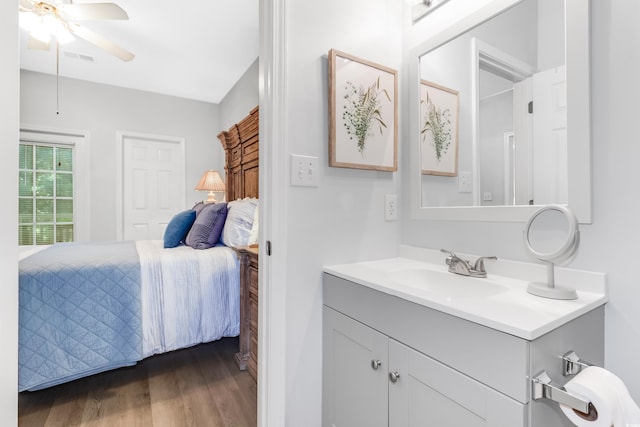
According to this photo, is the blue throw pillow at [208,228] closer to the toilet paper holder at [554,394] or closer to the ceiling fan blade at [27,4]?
the ceiling fan blade at [27,4]

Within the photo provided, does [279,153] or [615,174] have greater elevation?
[279,153]

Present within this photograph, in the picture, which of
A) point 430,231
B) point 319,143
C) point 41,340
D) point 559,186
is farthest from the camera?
point 41,340

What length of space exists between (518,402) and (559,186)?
0.70 meters

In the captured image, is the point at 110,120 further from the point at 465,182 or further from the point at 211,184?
the point at 465,182

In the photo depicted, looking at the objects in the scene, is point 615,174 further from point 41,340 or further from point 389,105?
point 41,340

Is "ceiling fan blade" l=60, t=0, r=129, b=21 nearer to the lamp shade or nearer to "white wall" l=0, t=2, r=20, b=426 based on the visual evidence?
"white wall" l=0, t=2, r=20, b=426

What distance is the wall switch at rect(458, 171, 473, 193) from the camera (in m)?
1.32

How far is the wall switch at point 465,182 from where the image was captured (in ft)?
4.33

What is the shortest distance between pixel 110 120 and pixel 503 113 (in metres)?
4.37

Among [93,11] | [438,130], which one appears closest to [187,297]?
[438,130]

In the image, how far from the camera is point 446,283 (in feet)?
4.03

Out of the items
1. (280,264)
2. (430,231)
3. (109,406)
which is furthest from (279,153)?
(109,406)

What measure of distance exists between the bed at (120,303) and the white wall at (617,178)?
2.00 m

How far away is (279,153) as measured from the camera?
47.8 inches
